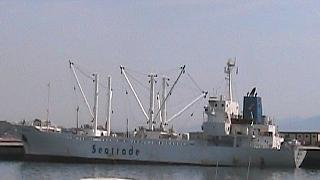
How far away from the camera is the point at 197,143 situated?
293 feet

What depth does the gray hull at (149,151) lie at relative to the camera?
8750 cm

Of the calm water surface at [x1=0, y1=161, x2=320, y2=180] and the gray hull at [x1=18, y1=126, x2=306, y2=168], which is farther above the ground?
the gray hull at [x1=18, y1=126, x2=306, y2=168]

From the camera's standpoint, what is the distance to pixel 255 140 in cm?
8862

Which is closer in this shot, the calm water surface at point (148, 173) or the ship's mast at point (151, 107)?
the calm water surface at point (148, 173)

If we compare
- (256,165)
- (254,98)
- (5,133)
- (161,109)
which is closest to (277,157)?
(256,165)

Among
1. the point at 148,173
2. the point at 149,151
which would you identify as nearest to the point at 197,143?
the point at 149,151

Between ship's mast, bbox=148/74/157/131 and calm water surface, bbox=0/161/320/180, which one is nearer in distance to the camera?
calm water surface, bbox=0/161/320/180

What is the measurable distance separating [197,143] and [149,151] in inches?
235

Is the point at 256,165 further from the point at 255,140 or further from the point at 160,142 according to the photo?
the point at 160,142

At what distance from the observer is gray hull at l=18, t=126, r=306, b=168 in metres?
87.5

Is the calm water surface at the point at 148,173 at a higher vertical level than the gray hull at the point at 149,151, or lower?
lower

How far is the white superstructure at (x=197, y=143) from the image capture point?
87.6 metres

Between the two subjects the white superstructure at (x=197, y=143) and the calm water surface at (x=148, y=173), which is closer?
the calm water surface at (x=148, y=173)

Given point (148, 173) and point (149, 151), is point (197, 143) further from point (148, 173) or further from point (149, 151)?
point (148, 173)
